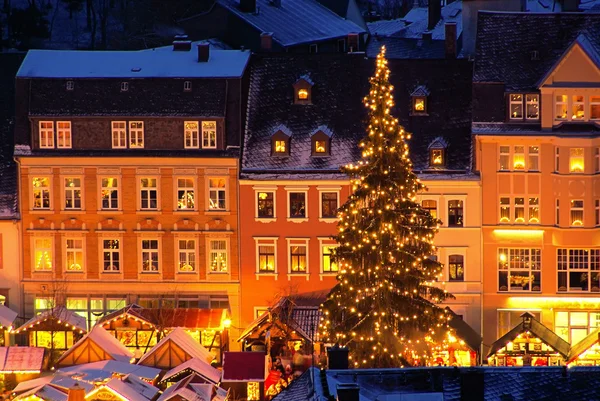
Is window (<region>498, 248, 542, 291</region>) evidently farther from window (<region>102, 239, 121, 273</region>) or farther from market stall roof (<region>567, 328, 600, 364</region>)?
window (<region>102, 239, 121, 273</region>)

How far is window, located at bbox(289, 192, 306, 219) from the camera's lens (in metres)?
86.2

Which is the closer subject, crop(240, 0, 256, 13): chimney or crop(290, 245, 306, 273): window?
crop(290, 245, 306, 273): window

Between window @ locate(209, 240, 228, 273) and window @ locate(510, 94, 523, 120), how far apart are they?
14107 mm

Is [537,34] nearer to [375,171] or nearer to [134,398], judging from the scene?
[375,171]

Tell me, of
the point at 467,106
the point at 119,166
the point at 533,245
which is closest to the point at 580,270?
the point at 533,245

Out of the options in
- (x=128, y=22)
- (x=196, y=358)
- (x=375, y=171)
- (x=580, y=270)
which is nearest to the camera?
(x=375, y=171)

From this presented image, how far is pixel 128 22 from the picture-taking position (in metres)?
143

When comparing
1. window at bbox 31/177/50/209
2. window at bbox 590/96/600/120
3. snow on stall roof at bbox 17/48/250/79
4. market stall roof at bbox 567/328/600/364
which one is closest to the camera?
market stall roof at bbox 567/328/600/364

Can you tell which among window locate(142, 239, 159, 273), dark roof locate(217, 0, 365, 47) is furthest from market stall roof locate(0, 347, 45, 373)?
dark roof locate(217, 0, 365, 47)

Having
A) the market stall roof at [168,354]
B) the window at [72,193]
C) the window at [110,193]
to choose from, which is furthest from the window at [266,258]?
the window at [72,193]

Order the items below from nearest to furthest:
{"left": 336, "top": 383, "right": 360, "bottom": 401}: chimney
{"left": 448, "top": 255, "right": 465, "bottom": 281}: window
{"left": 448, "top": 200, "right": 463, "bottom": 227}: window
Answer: {"left": 336, "top": 383, "right": 360, "bottom": 401}: chimney → {"left": 448, "top": 200, "right": 463, "bottom": 227}: window → {"left": 448, "top": 255, "right": 465, "bottom": 281}: window

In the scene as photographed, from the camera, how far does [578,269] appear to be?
8450 centimetres

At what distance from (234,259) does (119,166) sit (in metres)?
6.72

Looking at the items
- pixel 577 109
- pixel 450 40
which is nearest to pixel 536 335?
pixel 577 109
